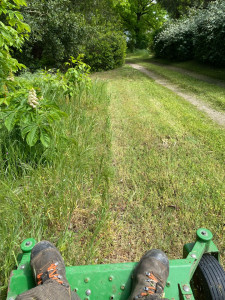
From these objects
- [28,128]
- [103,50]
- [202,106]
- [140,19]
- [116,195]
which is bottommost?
[116,195]

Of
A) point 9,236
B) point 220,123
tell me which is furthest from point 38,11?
point 9,236

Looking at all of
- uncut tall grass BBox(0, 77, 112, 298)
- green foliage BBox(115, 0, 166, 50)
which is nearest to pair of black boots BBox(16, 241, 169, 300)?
uncut tall grass BBox(0, 77, 112, 298)

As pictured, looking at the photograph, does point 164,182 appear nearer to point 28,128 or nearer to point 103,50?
point 28,128

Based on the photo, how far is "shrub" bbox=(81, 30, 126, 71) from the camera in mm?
11727

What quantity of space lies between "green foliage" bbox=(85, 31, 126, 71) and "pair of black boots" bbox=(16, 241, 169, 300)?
11.7 meters

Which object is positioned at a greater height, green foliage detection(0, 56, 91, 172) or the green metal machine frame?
green foliage detection(0, 56, 91, 172)

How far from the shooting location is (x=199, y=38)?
10789mm

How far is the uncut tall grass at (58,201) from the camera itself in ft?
5.38

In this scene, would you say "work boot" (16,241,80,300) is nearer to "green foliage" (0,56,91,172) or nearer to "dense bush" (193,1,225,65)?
"green foliage" (0,56,91,172)

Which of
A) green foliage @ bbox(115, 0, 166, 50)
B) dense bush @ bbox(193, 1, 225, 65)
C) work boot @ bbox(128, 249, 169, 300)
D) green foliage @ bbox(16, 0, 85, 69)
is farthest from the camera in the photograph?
green foliage @ bbox(115, 0, 166, 50)

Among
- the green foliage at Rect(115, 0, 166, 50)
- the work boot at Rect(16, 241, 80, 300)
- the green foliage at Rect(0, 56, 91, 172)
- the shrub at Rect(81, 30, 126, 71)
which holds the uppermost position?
the green foliage at Rect(115, 0, 166, 50)

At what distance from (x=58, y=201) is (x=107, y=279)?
2.73 ft

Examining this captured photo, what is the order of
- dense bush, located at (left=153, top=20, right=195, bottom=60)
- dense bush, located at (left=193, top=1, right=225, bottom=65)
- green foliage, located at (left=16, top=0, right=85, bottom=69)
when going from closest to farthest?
1. dense bush, located at (left=193, top=1, right=225, bottom=65)
2. green foliage, located at (left=16, top=0, right=85, bottom=69)
3. dense bush, located at (left=153, top=20, right=195, bottom=60)

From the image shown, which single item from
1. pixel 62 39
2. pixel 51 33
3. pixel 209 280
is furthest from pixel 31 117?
pixel 62 39
